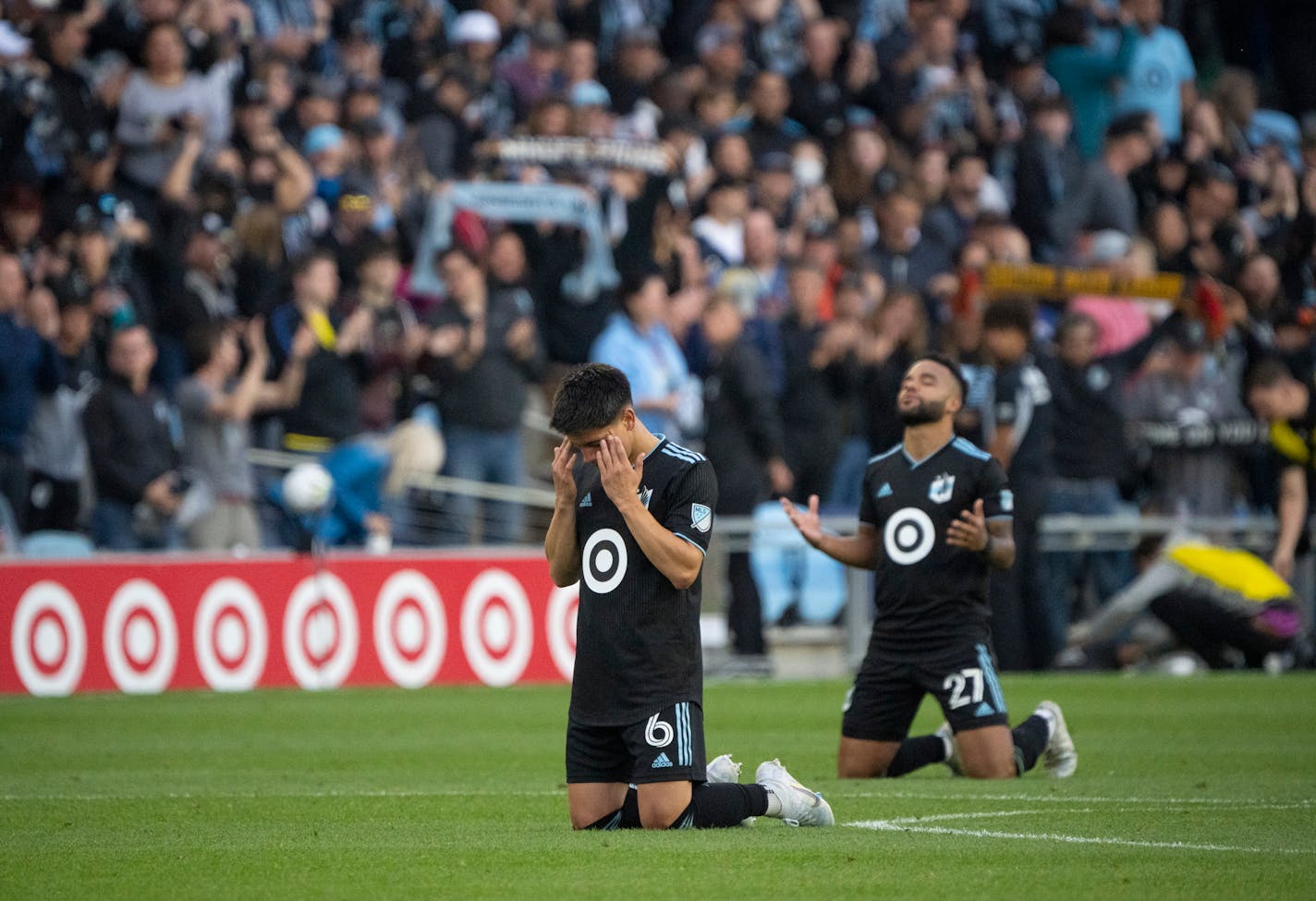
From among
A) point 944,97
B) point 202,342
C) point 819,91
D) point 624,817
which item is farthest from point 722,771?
point 944,97

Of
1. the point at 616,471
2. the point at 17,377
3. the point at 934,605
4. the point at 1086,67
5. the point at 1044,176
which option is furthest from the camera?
the point at 1086,67

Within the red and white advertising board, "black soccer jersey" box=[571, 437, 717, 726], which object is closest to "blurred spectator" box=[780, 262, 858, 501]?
the red and white advertising board

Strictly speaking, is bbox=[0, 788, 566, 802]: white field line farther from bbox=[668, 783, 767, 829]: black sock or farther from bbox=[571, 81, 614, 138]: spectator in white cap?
bbox=[571, 81, 614, 138]: spectator in white cap

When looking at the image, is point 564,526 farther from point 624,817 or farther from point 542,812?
point 542,812

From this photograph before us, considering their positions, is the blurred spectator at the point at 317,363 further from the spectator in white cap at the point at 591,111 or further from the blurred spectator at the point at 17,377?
the spectator in white cap at the point at 591,111

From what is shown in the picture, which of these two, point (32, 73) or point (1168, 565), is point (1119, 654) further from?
point (32, 73)

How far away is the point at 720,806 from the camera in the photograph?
8.17 metres

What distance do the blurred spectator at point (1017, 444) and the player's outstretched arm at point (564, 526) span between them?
9.06 m

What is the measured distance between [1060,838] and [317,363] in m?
10.4

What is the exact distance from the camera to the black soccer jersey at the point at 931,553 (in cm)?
1097

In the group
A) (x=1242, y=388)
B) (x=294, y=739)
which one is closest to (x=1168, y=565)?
(x=1242, y=388)

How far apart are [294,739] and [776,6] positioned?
13574 millimetres

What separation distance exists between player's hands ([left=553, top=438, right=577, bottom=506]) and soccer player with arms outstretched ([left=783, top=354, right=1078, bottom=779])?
2.80 m

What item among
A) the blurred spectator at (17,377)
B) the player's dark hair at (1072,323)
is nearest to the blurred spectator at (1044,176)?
the player's dark hair at (1072,323)
